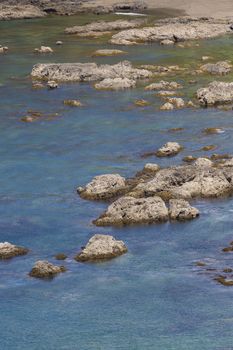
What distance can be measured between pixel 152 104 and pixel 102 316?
45.4 meters

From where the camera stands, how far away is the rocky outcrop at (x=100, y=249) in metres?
48.8

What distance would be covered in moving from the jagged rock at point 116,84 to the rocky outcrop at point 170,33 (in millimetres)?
26715

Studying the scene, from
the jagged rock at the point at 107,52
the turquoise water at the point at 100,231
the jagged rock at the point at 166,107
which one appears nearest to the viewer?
the turquoise water at the point at 100,231

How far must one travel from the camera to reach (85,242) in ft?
168

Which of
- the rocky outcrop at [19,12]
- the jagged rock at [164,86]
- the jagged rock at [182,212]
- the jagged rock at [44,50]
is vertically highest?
the jagged rock at [182,212]

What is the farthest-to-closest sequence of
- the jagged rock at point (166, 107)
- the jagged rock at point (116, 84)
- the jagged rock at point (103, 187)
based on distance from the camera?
the jagged rock at point (116, 84) < the jagged rock at point (166, 107) < the jagged rock at point (103, 187)

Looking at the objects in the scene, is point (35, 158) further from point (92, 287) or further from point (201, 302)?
point (201, 302)

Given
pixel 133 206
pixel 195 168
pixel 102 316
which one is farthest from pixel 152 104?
pixel 102 316

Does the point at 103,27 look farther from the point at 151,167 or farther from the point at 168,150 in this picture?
the point at 151,167

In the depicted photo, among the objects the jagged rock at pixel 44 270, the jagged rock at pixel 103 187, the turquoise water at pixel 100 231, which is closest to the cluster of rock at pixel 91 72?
Answer: the turquoise water at pixel 100 231

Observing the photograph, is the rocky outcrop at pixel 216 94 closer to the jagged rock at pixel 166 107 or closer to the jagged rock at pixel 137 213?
the jagged rock at pixel 166 107

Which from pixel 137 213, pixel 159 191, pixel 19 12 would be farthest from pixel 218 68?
pixel 19 12

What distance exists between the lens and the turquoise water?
40.9 m

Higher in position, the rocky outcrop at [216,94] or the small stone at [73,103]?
the rocky outcrop at [216,94]
